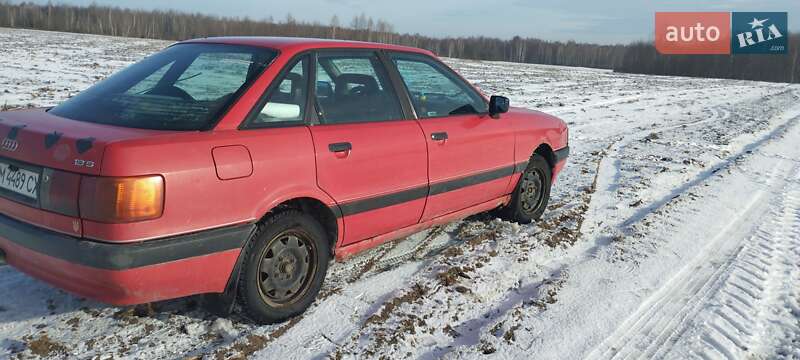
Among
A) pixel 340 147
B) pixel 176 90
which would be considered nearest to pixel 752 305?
pixel 340 147

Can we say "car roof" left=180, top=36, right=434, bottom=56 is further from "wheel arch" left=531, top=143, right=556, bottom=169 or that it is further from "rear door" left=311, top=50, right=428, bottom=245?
"wheel arch" left=531, top=143, right=556, bottom=169

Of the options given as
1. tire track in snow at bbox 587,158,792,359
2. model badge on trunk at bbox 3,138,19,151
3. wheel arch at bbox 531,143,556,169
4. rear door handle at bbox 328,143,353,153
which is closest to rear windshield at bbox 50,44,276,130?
model badge on trunk at bbox 3,138,19,151

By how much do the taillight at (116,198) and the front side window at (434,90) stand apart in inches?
76.4

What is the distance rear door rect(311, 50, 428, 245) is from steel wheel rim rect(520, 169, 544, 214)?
1.47m

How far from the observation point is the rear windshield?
9.40 ft

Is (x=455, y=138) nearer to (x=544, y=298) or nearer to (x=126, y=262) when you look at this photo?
(x=544, y=298)

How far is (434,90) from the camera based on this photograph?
171 inches

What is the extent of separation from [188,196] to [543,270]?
8.41 feet

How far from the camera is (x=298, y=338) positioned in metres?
3.02

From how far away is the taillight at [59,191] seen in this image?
8.11 ft

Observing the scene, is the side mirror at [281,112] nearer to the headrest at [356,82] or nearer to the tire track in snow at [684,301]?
the headrest at [356,82]

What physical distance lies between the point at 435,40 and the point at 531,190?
305ft

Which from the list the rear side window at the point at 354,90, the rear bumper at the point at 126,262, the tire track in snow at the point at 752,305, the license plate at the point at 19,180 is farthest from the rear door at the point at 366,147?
the tire track in snow at the point at 752,305

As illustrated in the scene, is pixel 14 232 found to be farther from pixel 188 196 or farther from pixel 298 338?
pixel 298 338
